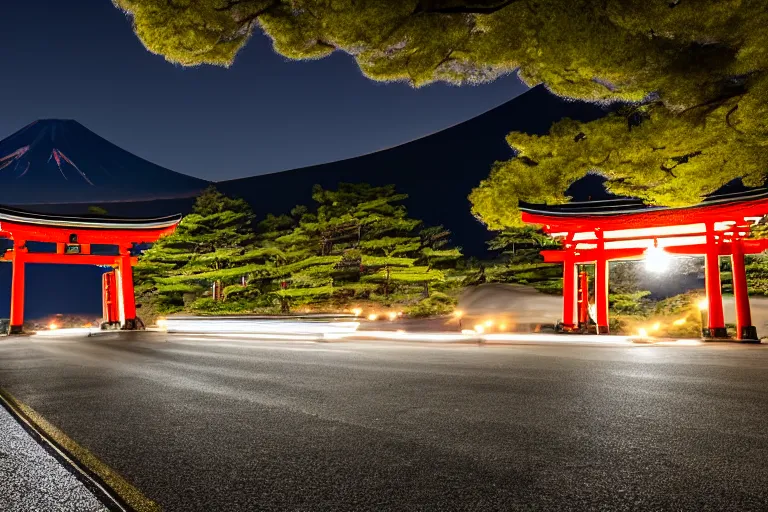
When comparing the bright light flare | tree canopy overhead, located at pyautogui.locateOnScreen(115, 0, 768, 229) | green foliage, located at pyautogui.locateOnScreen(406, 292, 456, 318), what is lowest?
the bright light flare

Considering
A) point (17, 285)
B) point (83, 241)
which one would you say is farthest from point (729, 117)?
point (17, 285)

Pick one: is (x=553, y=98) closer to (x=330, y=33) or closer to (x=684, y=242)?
(x=684, y=242)

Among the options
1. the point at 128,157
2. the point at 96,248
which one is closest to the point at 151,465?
the point at 96,248

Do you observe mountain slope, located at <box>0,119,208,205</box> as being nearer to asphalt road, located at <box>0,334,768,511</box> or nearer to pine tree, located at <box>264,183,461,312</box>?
pine tree, located at <box>264,183,461,312</box>

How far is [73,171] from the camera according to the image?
5784 cm

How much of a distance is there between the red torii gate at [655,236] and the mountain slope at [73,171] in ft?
135

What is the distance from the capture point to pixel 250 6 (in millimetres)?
5316

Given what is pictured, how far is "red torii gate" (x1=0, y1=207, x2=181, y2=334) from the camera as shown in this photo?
46.6ft

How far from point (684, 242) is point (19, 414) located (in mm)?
A: 12114

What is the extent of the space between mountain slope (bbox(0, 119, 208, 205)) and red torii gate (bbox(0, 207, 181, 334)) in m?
32.0

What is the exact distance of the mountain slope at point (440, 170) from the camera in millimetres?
39875

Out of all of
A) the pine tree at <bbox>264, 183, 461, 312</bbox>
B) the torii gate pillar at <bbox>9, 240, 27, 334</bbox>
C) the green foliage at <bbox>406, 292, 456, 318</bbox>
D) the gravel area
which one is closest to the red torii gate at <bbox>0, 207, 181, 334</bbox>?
the torii gate pillar at <bbox>9, 240, 27, 334</bbox>

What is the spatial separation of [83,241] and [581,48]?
49.7 ft

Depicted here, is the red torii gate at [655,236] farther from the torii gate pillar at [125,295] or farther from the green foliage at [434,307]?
the torii gate pillar at [125,295]
